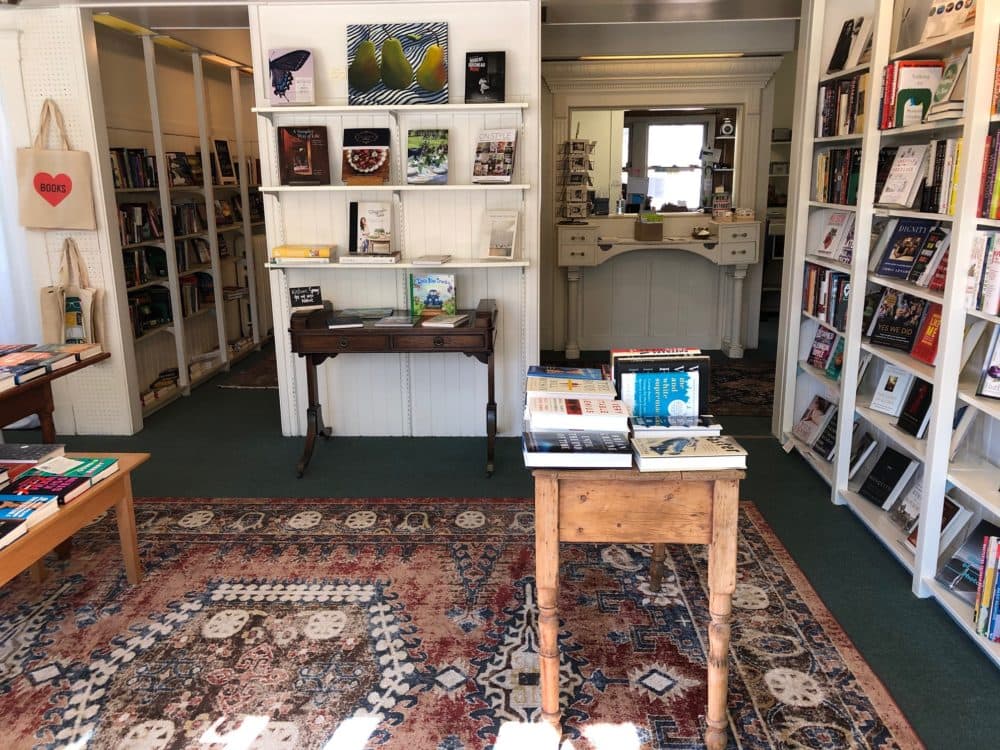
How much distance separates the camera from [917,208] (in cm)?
331

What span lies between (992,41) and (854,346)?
4.75 ft

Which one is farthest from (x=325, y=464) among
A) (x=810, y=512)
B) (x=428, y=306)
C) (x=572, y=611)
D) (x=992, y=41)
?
(x=992, y=41)

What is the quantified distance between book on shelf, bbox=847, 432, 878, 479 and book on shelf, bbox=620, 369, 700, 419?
1.92 meters

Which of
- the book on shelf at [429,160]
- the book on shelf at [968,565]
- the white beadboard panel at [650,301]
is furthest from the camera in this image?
the white beadboard panel at [650,301]

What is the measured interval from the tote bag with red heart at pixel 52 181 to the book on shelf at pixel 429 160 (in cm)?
194

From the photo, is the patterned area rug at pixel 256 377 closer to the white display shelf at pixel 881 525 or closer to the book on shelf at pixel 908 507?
the white display shelf at pixel 881 525

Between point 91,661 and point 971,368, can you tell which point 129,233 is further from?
point 971,368

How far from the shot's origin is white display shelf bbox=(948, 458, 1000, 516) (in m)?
2.70

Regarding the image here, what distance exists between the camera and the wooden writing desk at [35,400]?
316cm

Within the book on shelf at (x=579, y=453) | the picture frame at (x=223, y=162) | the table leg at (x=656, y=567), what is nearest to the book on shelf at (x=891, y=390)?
the table leg at (x=656, y=567)

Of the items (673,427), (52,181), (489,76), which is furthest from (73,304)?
(673,427)

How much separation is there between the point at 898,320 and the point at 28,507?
344 centimetres

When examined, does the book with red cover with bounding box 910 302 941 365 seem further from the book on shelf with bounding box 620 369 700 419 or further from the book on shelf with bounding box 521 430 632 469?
the book on shelf with bounding box 521 430 632 469

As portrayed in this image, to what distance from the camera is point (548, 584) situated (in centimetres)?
223
